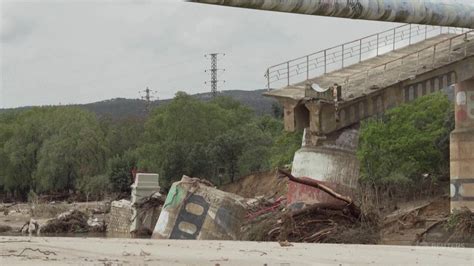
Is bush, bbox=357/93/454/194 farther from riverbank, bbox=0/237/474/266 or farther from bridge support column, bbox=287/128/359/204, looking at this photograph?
riverbank, bbox=0/237/474/266

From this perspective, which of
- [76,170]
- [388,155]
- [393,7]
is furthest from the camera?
[76,170]

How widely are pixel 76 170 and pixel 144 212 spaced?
49443 millimetres

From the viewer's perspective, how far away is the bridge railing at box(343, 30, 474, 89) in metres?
28.0

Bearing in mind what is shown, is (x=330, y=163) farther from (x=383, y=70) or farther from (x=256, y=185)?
(x=256, y=185)

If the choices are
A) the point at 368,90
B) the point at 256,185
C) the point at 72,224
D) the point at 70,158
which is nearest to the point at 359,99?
the point at 368,90

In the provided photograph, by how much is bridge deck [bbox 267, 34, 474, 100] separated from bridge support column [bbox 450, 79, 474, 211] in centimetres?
172

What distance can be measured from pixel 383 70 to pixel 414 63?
147 cm

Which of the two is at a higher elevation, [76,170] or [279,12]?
[279,12]

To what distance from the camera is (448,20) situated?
27.1m

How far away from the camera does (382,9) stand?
78.9 feet

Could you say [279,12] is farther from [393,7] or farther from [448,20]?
[448,20]

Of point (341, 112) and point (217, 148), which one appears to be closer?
point (341, 112)

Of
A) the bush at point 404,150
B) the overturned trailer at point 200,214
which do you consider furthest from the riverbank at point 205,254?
the bush at point 404,150

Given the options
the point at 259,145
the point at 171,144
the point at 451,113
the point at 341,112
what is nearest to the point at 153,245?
the point at 341,112
